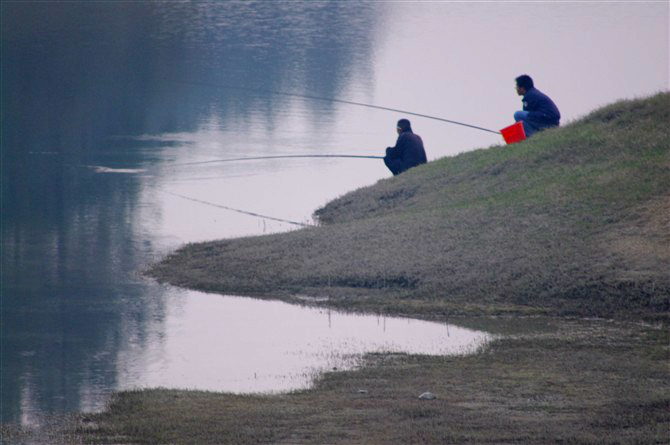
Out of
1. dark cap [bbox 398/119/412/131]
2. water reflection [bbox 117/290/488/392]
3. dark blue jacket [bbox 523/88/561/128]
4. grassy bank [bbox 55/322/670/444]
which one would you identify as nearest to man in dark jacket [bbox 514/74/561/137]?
dark blue jacket [bbox 523/88/561/128]

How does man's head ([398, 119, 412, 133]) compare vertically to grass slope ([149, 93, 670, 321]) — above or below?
above

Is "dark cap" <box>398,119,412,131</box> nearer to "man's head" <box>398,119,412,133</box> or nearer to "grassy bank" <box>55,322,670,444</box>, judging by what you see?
"man's head" <box>398,119,412,133</box>

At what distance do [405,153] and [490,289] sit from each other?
546 cm

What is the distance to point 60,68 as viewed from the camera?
32.6m

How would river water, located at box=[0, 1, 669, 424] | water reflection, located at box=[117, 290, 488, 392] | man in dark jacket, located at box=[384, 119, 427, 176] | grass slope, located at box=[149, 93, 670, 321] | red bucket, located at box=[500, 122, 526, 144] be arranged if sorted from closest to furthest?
water reflection, located at box=[117, 290, 488, 392], river water, located at box=[0, 1, 669, 424], grass slope, located at box=[149, 93, 670, 321], red bucket, located at box=[500, 122, 526, 144], man in dark jacket, located at box=[384, 119, 427, 176]

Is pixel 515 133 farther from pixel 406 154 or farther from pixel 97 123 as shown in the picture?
pixel 97 123

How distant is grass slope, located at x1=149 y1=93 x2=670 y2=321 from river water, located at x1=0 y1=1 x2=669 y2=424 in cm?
66

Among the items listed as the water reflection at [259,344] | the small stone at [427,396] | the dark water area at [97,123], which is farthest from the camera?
the dark water area at [97,123]

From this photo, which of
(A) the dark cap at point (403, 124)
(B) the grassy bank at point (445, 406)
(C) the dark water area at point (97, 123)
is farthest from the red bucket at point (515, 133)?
(B) the grassy bank at point (445, 406)

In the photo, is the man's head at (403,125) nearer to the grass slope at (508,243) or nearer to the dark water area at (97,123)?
the grass slope at (508,243)

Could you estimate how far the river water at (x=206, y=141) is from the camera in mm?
10320

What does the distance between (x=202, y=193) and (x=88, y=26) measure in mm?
26218

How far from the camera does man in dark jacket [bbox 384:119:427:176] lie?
16.8 meters

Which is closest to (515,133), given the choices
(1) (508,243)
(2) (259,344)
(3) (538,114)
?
(3) (538,114)
